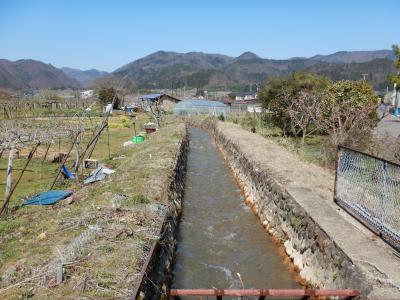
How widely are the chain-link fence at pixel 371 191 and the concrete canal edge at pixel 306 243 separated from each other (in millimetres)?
1155

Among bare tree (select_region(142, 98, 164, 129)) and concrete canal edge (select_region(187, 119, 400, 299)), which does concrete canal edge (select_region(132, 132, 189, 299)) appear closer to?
concrete canal edge (select_region(187, 119, 400, 299))

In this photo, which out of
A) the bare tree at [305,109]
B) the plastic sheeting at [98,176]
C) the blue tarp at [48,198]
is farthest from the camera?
the bare tree at [305,109]

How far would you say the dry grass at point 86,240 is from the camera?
Result: 21.7 feet

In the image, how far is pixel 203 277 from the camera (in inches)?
380

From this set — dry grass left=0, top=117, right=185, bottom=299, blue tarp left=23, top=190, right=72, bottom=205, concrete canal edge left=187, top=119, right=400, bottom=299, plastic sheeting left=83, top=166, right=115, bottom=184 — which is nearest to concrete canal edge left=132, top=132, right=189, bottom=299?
dry grass left=0, top=117, right=185, bottom=299

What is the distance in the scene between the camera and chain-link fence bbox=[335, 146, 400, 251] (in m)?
8.24

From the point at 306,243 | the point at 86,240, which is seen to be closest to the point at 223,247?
the point at 306,243

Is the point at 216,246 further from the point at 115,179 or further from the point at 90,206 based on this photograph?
the point at 115,179

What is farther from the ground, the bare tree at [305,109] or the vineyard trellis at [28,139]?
the bare tree at [305,109]

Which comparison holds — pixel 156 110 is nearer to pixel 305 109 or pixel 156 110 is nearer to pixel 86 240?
pixel 305 109

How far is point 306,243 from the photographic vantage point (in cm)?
954

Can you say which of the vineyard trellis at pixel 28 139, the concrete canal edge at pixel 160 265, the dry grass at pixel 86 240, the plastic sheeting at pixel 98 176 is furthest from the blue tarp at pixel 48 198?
the concrete canal edge at pixel 160 265

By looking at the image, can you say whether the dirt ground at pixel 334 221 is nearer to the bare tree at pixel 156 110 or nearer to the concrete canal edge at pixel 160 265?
the concrete canal edge at pixel 160 265

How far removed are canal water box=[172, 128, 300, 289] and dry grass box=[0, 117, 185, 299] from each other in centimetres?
146
